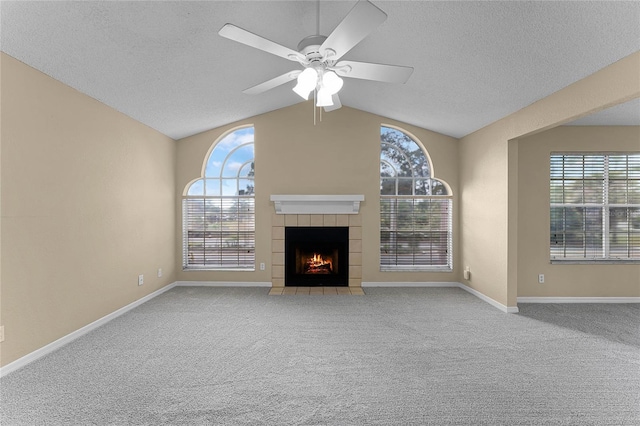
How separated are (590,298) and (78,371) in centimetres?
594

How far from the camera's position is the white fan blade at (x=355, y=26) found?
1588mm

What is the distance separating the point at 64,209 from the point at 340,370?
9.48 ft

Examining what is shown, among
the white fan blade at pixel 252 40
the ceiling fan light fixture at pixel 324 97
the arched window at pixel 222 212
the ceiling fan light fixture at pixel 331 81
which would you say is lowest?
the arched window at pixel 222 212

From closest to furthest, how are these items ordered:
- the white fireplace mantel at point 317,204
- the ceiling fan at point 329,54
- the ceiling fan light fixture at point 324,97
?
the ceiling fan at point 329,54 < the ceiling fan light fixture at point 324,97 < the white fireplace mantel at point 317,204

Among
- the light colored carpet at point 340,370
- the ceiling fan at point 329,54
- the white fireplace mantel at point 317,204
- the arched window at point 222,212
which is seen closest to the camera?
the ceiling fan at point 329,54

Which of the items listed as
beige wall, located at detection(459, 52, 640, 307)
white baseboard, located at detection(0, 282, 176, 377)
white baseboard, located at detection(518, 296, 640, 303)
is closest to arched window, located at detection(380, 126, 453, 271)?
beige wall, located at detection(459, 52, 640, 307)

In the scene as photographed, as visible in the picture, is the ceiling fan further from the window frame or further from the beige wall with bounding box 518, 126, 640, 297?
the window frame

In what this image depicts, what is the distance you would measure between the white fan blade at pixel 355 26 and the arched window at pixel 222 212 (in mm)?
3628

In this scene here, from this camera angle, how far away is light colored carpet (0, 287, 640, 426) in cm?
198

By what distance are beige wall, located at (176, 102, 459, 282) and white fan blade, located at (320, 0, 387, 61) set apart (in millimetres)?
3203

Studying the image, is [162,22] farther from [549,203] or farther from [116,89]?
[549,203]

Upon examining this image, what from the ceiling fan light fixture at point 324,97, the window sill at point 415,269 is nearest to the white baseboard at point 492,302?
the window sill at point 415,269

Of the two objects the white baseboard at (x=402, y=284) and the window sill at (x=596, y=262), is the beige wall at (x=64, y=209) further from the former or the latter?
the window sill at (x=596, y=262)

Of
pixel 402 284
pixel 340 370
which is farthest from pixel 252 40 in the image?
pixel 402 284
